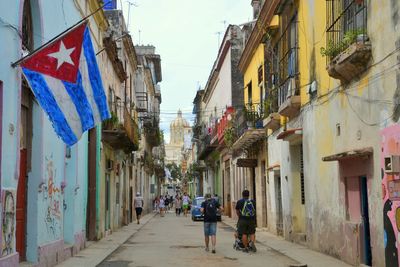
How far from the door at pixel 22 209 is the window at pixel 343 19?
265 inches

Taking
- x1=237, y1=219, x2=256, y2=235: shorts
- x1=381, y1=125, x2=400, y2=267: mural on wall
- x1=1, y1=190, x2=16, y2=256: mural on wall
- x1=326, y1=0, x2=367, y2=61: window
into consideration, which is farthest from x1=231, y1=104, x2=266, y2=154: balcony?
x1=1, y1=190, x2=16, y2=256: mural on wall

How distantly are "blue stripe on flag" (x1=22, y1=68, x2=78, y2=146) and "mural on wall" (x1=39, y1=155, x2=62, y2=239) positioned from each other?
98.2 inches

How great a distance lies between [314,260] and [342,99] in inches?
147

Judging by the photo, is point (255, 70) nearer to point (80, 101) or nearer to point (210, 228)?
point (210, 228)

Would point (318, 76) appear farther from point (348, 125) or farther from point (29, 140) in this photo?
point (29, 140)

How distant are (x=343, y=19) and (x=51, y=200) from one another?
737 centimetres

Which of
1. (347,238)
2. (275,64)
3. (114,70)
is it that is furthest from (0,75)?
(114,70)

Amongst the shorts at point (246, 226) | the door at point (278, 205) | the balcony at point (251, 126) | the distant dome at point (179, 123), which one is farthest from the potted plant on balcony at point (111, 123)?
the distant dome at point (179, 123)

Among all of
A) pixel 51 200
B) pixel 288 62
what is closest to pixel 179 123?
pixel 288 62

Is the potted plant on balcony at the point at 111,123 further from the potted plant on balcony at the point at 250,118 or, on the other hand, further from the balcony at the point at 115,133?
the potted plant on balcony at the point at 250,118

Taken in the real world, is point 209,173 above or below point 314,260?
above

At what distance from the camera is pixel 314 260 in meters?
13.4

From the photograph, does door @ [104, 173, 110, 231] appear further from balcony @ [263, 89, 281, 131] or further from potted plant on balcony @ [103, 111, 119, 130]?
balcony @ [263, 89, 281, 131]

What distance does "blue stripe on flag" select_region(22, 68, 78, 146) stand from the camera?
901 cm
